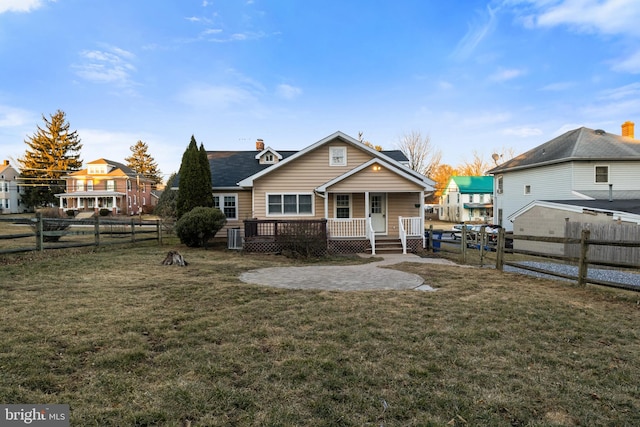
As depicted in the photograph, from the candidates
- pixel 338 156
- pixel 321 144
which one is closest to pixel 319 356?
pixel 321 144

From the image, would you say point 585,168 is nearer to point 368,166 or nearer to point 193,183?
point 368,166

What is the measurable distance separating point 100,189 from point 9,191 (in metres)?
16.4

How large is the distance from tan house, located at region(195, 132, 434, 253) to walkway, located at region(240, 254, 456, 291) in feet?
16.3

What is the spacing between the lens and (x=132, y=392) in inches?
108

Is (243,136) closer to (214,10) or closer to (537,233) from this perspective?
(214,10)

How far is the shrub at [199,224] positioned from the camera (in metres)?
14.4

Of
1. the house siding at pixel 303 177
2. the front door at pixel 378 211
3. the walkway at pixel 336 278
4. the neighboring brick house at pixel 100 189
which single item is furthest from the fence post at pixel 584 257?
the neighboring brick house at pixel 100 189

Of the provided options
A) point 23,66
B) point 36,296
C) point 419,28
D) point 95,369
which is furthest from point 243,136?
point 95,369

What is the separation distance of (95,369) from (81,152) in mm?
65885

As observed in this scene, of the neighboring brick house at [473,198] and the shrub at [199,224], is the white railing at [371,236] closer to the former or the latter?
the shrub at [199,224]

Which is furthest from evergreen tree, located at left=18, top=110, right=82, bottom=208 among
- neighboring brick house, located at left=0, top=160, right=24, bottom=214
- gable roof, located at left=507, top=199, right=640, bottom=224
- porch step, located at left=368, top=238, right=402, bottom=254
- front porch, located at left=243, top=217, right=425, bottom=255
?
gable roof, located at left=507, top=199, right=640, bottom=224

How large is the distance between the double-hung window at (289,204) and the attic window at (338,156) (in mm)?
2127

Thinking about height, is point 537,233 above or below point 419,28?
below

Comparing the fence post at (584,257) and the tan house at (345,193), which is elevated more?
the tan house at (345,193)
